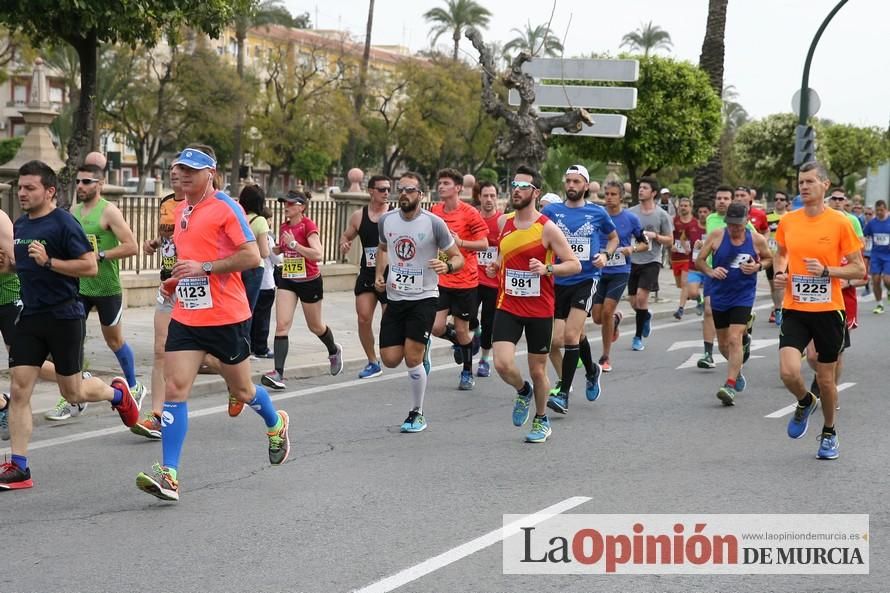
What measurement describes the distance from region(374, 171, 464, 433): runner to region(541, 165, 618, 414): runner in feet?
4.55

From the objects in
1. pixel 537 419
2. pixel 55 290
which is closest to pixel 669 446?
pixel 537 419

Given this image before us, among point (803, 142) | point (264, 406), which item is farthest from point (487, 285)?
point (803, 142)

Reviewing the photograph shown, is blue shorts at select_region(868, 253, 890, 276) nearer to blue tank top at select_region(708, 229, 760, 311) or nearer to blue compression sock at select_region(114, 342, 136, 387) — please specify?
blue tank top at select_region(708, 229, 760, 311)

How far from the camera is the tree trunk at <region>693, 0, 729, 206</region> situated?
2759 cm

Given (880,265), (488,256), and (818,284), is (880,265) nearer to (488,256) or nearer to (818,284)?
(488,256)

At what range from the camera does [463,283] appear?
11844mm

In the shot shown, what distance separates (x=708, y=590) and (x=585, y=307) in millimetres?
5327

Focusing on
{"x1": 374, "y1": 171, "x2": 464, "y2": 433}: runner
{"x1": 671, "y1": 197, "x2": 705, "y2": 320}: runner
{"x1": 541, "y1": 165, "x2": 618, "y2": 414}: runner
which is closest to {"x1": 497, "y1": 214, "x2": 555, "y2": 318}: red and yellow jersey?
{"x1": 374, "y1": 171, "x2": 464, "y2": 433}: runner

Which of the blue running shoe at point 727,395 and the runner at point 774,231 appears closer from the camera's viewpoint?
the blue running shoe at point 727,395

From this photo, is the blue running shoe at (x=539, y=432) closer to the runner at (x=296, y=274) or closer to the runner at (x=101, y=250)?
the runner at (x=101, y=250)

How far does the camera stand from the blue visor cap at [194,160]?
6871mm

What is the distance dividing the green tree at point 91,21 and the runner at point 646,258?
5.73m

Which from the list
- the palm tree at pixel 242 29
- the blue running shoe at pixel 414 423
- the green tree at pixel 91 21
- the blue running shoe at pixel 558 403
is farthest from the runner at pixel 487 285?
the palm tree at pixel 242 29

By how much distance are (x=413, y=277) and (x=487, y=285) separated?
2974 mm
